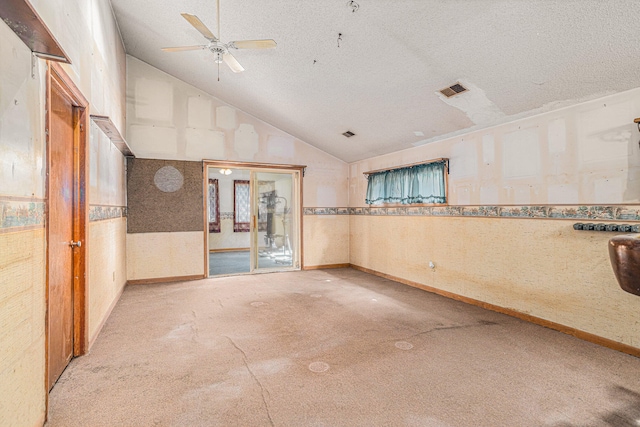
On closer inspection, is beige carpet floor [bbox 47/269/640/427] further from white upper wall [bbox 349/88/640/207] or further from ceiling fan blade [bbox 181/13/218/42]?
ceiling fan blade [bbox 181/13/218/42]

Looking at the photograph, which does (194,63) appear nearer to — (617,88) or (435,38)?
(435,38)

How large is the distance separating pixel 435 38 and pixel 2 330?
3.45 meters

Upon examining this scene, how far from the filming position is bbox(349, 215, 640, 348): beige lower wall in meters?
2.84

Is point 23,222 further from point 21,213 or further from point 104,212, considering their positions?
point 104,212

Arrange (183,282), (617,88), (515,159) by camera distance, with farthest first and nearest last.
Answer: (183,282) < (515,159) < (617,88)

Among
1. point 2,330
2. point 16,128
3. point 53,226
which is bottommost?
point 2,330

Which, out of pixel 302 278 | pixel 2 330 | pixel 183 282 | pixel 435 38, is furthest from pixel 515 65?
pixel 183 282

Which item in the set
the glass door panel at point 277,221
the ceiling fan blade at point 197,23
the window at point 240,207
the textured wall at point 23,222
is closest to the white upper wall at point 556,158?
the glass door panel at point 277,221

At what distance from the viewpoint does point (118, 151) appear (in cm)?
440

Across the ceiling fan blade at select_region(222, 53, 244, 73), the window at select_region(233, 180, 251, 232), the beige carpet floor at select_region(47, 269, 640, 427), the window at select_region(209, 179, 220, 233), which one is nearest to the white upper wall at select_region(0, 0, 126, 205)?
the ceiling fan blade at select_region(222, 53, 244, 73)

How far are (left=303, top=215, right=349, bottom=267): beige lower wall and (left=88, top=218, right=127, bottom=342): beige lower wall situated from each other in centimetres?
318

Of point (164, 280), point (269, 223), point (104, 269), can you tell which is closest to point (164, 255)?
point (164, 280)

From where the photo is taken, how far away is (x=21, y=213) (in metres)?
1.50

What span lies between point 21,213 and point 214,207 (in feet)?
25.9
